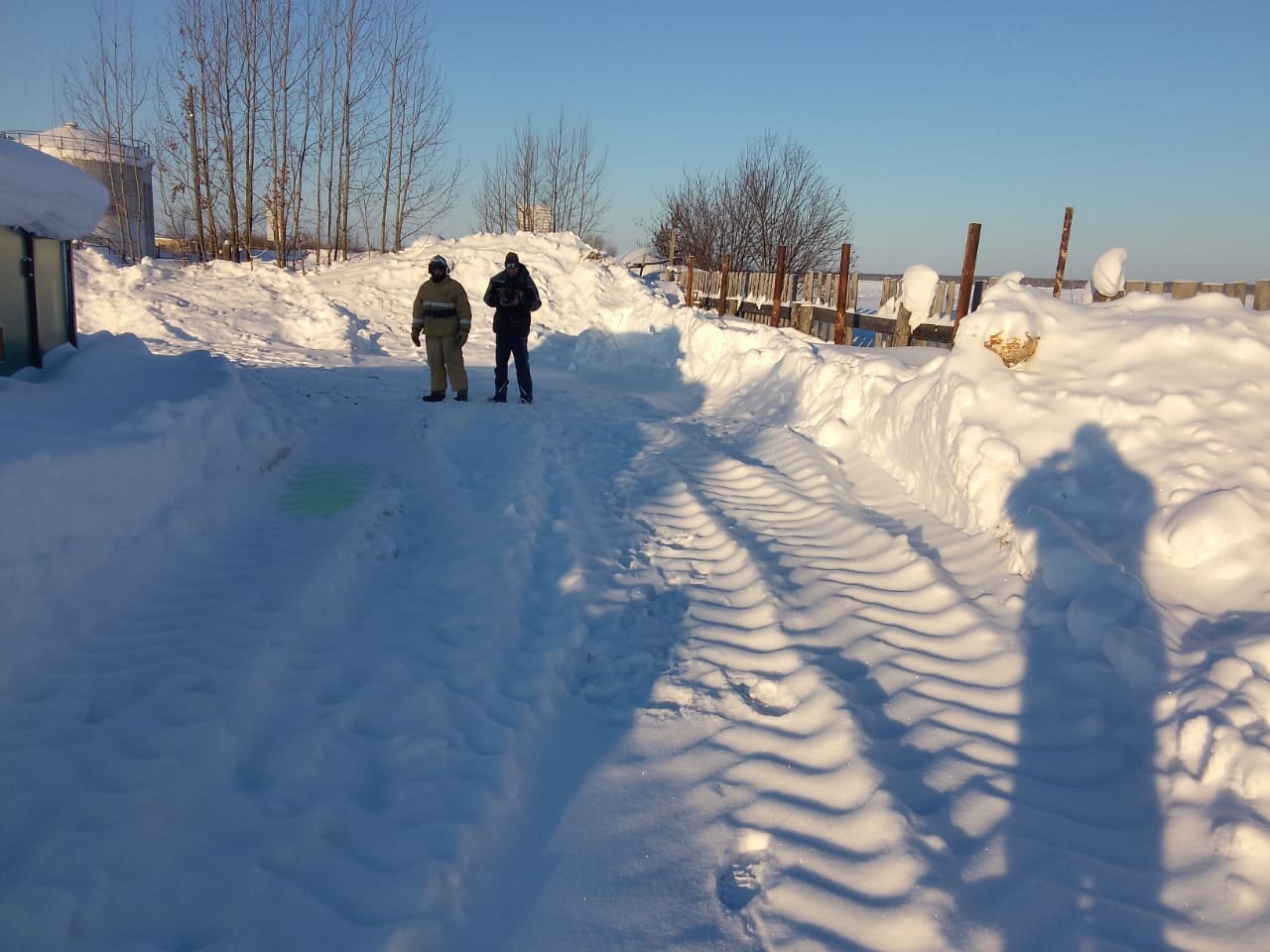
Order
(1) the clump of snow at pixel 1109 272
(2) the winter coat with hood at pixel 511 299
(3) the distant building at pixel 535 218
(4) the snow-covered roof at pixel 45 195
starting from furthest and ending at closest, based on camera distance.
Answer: (3) the distant building at pixel 535 218 < (2) the winter coat with hood at pixel 511 299 < (1) the clump of snow at pixel 1109 272 < (4) the snow-covered roof at pixel 45 195

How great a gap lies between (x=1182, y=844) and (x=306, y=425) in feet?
25.3

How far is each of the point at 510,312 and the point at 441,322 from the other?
847mm

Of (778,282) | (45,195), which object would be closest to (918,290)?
(778,282)

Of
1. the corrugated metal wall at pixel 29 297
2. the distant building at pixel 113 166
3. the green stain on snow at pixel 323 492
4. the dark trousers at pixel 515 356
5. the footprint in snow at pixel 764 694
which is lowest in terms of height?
the footprint in snow at pixel 764 694

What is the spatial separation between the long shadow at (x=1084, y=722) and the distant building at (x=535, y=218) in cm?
2911

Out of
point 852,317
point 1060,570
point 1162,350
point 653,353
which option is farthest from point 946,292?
point 1060,570

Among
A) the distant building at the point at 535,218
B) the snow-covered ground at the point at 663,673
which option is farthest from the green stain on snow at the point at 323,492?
the distant building at the point at 535,218

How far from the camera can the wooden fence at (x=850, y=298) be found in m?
9.55

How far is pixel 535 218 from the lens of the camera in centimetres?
3198

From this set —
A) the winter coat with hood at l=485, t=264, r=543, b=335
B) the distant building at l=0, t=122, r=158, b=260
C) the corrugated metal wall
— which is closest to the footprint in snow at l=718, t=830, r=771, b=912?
the corrugated metal wall

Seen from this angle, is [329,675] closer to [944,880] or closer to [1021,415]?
[944,880]

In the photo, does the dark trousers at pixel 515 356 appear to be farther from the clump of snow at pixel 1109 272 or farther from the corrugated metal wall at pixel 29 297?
the clump of snow at pixel 1109 272

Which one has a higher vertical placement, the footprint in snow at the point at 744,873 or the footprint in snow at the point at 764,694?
the footprint in snow at the point at 764,694

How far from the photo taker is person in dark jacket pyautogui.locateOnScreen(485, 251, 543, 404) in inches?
384
